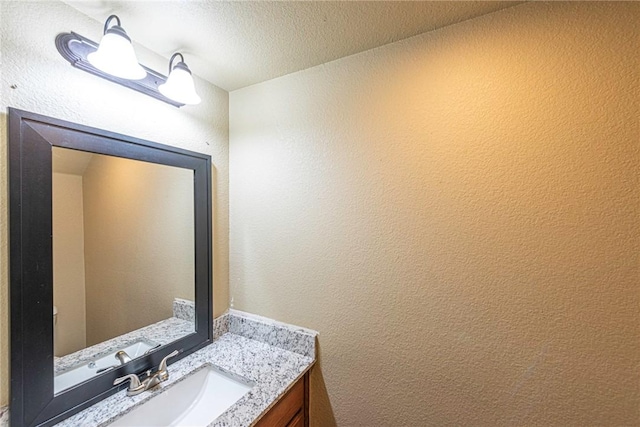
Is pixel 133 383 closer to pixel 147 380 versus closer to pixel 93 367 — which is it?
pixel 147 380

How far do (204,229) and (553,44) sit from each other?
1.62 metres

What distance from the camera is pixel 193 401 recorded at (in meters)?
1.16

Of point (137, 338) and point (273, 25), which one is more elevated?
point (273, 25)

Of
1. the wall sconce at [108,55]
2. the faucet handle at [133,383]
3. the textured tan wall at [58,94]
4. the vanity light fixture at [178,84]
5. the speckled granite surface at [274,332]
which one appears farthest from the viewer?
the speckled granite surface at [274,332]

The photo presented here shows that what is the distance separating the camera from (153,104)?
3.76 feet

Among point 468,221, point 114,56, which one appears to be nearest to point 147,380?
point 114,56

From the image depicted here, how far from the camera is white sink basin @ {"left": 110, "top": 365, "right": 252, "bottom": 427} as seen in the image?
1.00 meters

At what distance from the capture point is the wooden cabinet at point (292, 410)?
1.01 meters

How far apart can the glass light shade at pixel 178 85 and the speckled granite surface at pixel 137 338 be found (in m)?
1.04

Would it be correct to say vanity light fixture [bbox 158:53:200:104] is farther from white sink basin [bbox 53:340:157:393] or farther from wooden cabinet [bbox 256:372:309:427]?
wooden cabinet [bbox 256:372:309:427]

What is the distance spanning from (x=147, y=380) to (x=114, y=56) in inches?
47.7

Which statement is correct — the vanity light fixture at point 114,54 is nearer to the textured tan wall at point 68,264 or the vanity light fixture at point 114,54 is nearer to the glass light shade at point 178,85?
the glass light shade at point 178,85

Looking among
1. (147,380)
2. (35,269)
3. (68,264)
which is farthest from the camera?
(147,380)

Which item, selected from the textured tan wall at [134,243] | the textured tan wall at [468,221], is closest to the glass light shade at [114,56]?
the textured tan wall at [134,243]
